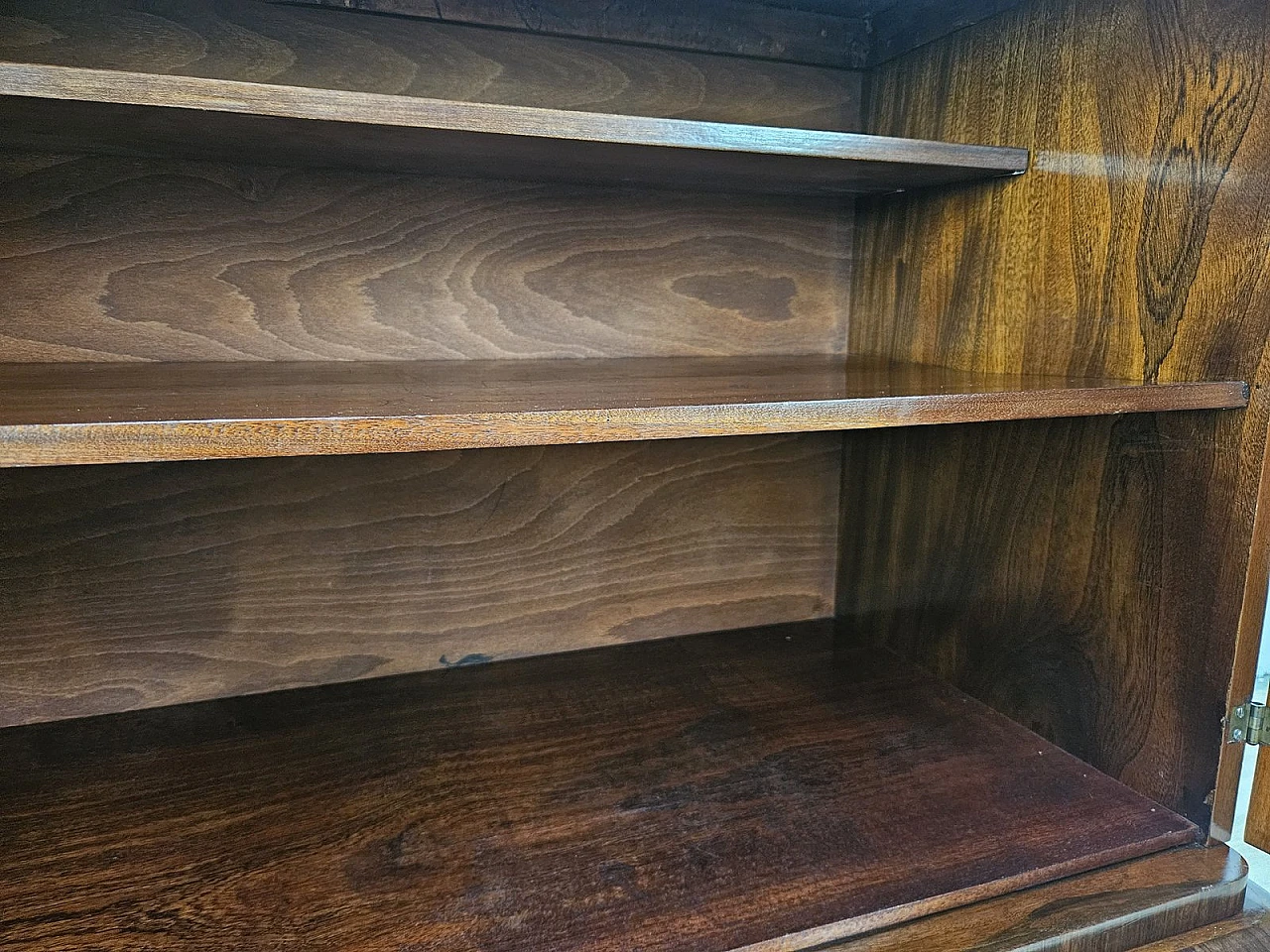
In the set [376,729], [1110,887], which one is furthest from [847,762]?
[376,729]

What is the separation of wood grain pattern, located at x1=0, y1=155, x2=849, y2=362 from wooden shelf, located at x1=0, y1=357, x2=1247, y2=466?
58mm

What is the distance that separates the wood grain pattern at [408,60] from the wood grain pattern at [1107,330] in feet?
0.68

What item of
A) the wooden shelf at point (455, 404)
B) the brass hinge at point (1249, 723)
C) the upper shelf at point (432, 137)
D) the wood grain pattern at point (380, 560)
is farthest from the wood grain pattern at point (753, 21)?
the brass hinge at point (1249, 723)

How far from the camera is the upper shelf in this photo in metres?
0.68

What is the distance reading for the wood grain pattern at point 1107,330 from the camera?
2.77 ft

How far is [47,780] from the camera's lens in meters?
0.93

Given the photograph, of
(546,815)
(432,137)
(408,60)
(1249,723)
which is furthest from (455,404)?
(1249,723)

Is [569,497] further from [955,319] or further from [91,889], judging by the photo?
[91,889]

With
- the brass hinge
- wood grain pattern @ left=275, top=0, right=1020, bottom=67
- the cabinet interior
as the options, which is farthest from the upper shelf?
the brass hinge

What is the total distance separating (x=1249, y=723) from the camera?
88 cm

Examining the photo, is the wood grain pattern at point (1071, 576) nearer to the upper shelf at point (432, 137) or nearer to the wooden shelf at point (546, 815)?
the wooden shelf at point (546, 815)

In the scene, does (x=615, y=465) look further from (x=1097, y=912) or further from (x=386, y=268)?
(x=1097, y=912)

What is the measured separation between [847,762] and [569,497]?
18.5 inches

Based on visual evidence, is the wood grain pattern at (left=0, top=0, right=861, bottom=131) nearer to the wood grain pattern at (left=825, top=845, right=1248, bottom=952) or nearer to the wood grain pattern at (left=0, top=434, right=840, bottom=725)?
the wood grain pattern at (left=0, top=434, right=840, bottom=725)
